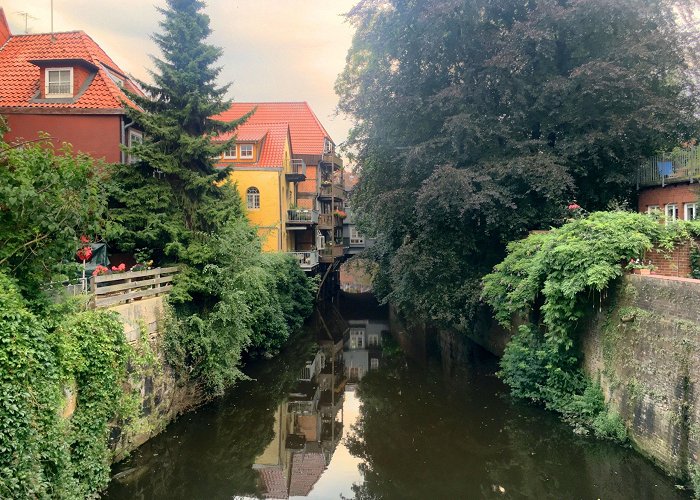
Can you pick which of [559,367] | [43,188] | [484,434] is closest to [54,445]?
[43,188]

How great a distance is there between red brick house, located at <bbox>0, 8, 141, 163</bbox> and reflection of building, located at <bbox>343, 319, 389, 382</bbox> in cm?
1140

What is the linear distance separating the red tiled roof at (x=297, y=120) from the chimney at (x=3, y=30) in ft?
59.9

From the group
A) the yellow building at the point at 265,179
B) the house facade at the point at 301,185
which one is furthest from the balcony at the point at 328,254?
the yellow building at the point at 265,179

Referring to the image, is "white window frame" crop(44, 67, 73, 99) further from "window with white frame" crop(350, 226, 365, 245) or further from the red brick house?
"window with white frame" crop(350, 226, 365, 245)

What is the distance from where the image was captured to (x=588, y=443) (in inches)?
458

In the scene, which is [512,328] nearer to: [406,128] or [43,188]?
[406,128]

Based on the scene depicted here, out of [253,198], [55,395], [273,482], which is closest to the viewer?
[55,395]

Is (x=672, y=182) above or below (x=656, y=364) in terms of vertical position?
above

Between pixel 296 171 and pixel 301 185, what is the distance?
2.30 metres

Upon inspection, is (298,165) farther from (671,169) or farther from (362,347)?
(671,169)

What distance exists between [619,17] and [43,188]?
16.7m

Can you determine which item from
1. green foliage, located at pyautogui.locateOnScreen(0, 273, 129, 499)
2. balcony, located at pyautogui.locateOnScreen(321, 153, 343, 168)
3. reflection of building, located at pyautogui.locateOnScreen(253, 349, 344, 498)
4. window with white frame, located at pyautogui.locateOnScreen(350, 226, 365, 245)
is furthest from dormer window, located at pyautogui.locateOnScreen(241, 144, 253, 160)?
window with white frame, located at pyautogui.locateOnScreen(350, 226, 365, 245)

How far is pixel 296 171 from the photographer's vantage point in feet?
120

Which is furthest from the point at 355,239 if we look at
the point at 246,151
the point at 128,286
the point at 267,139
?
the point at 128,286
